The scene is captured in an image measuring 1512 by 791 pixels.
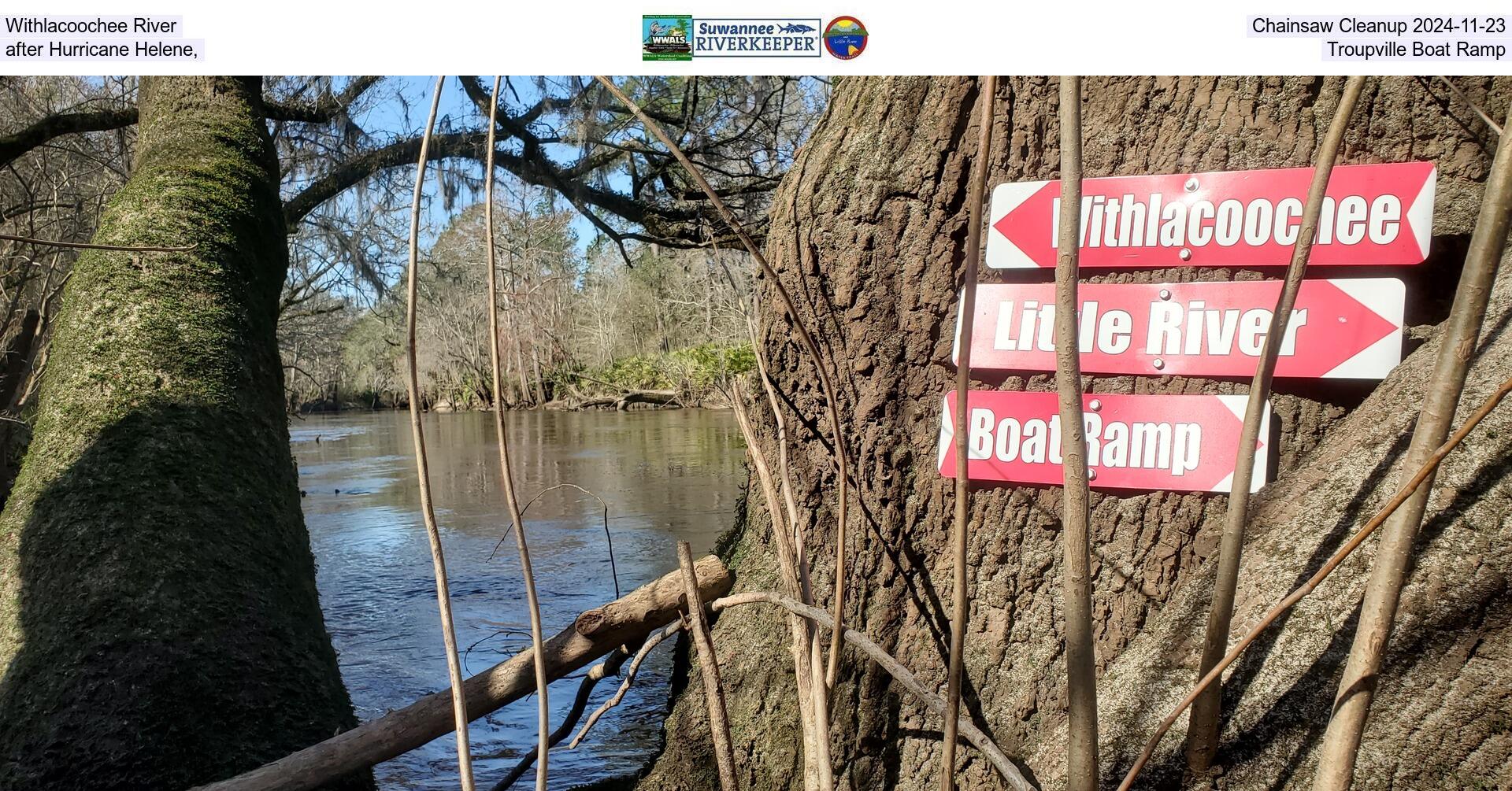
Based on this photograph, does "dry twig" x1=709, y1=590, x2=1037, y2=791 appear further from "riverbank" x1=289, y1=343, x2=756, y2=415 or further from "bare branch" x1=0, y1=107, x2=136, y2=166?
"riverbank" x1=289, y1=343, x2=756, y2=415

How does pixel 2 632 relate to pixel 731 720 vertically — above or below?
above

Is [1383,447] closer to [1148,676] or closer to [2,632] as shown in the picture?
Result: [1148,676]

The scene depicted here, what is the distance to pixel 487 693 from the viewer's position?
266cm

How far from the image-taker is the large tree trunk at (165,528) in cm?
273

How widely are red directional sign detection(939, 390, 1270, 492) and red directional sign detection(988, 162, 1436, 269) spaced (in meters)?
0.31

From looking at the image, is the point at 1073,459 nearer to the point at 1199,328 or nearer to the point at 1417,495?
the point at 1417,495

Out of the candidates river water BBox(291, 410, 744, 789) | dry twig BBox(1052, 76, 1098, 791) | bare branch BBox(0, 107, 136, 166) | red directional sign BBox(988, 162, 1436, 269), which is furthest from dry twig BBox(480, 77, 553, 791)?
bare branch BBox(0, 107, 136, 166)

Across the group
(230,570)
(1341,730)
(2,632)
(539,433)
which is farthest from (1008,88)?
(539,433)

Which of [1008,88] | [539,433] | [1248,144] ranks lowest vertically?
[539,433]

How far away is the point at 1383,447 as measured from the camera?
167 cm

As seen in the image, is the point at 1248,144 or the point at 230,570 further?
the point at 230,570

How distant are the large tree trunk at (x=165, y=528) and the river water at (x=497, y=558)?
734 millimetres

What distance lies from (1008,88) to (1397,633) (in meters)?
1.48
